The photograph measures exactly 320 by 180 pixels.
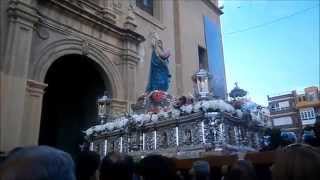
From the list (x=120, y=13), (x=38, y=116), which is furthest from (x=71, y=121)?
(x=120, y=13)

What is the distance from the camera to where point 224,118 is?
17.7ft

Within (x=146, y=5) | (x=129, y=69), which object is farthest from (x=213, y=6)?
(x=129, y=69)

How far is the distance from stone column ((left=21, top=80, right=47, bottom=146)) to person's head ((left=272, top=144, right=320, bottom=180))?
265 inches

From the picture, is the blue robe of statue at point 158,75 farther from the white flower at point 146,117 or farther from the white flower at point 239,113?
the white flower at point 239,113

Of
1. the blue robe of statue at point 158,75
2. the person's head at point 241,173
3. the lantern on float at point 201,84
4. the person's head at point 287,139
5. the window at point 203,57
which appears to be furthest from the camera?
the window at point 203,57

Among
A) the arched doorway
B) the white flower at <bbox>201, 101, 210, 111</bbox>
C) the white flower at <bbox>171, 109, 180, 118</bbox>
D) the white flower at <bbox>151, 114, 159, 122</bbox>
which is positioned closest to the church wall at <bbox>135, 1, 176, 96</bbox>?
the arched doorway

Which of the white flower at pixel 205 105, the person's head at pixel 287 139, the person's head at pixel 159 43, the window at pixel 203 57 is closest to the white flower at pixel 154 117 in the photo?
the white flower at pixel 205 105

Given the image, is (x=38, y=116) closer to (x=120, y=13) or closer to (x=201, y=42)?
(x=120, y=13)

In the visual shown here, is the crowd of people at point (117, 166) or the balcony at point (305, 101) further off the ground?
the balcony at point (305, 101)

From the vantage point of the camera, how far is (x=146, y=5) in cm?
1318

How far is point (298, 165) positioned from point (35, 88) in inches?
289

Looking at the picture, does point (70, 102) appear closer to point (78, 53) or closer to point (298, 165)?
point (78, 53)

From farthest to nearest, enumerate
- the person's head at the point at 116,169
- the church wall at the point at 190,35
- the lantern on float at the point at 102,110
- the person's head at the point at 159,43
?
the church wall at the point at 190,35 → the person's head at the point at 159,43 → the lantern on float at the point at 102,110 → the person's head at the point at 116,169

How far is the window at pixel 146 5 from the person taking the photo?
12.7 m
